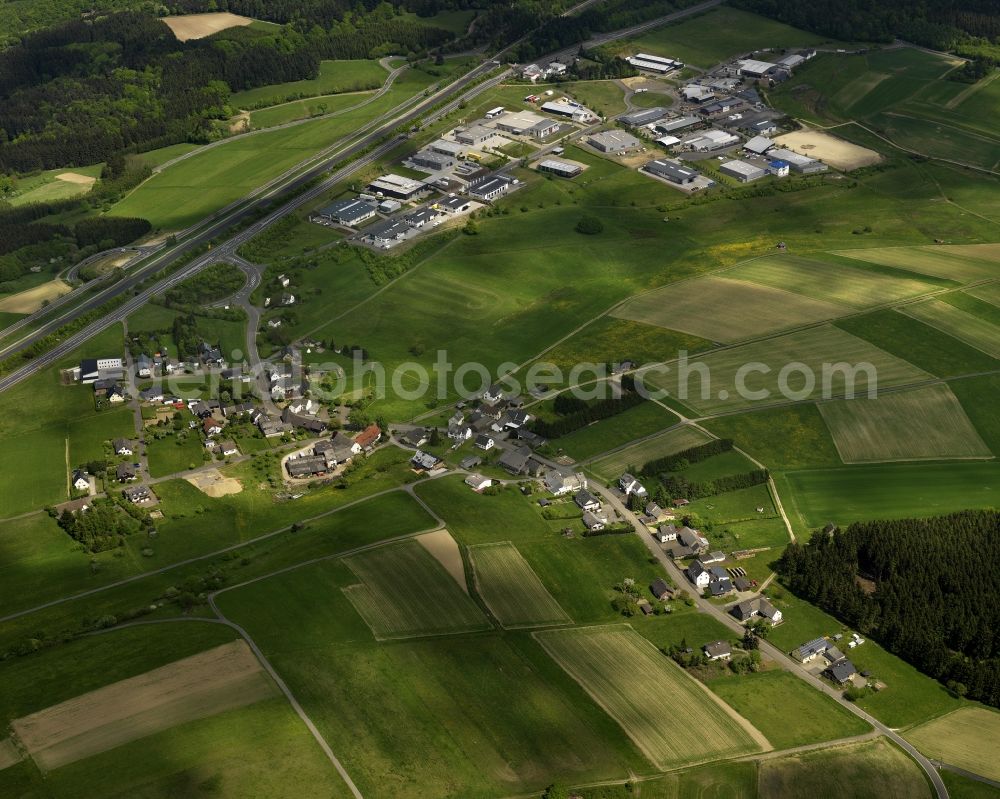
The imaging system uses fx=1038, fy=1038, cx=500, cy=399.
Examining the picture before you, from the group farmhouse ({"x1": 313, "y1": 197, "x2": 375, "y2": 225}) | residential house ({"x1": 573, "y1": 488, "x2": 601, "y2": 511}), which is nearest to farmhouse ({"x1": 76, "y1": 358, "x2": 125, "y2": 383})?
farmhouse ({"x1": 313, "y1": 197, "x2": 375, "y2": 225})

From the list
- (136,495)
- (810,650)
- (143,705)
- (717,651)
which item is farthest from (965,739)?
(136,495)

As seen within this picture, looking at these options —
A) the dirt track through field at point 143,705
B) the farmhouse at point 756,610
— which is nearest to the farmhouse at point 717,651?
the farmhouse at point 756,610

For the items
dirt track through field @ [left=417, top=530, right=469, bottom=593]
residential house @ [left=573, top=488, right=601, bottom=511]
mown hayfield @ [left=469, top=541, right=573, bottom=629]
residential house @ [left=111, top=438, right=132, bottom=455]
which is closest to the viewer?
mown hayfield @ [left=469, top=541, right=573, bottom=629]

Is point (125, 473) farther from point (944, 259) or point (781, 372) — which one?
point (944, 259)

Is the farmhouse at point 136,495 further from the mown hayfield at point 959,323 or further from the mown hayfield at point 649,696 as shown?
the mown hayfield at point 959,323

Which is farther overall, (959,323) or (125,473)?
(959,323)

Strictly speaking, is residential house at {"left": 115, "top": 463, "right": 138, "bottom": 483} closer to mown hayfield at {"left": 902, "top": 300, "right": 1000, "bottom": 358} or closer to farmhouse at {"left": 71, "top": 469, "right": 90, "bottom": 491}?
farmhouse at {"left": 71, "top": 469, "right": 90, "bottom": 491}
